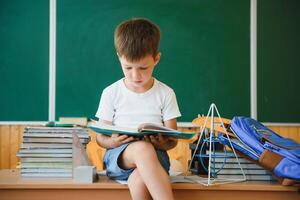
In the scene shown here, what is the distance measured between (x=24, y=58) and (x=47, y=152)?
1.94m

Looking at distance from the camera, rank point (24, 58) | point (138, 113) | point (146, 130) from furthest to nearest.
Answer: point (24, 58)
point (138, 113)
point (146, 130)

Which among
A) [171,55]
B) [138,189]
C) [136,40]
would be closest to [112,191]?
[138,189]

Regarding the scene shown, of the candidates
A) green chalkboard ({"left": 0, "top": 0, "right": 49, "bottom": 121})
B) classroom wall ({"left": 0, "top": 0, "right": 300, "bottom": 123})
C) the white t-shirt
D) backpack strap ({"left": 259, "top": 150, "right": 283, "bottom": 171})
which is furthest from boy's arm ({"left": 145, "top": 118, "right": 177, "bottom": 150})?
green chalkboard ({"left": 0, "top": 0, "right": 49, "bottom": 121})

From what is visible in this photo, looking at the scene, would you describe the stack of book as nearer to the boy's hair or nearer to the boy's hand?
the boy's hand

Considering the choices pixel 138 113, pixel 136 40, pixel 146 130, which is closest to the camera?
pixel 146 130

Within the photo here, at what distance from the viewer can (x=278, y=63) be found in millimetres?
3830

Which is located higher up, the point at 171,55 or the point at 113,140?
the point at 171,55

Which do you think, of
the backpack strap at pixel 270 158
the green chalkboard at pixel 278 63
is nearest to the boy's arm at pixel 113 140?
the backpack strap at pixel 270 158

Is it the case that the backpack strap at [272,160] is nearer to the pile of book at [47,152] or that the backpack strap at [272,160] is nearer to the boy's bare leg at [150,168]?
the boy's bare leg at [150,168]

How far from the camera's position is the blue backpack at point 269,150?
5.95 feet

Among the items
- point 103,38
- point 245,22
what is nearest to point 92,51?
point 103,38

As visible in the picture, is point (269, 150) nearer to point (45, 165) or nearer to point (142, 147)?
point (142, 147)

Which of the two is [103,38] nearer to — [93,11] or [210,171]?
[93,11]

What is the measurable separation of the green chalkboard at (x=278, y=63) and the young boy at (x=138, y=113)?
6.34 ft
